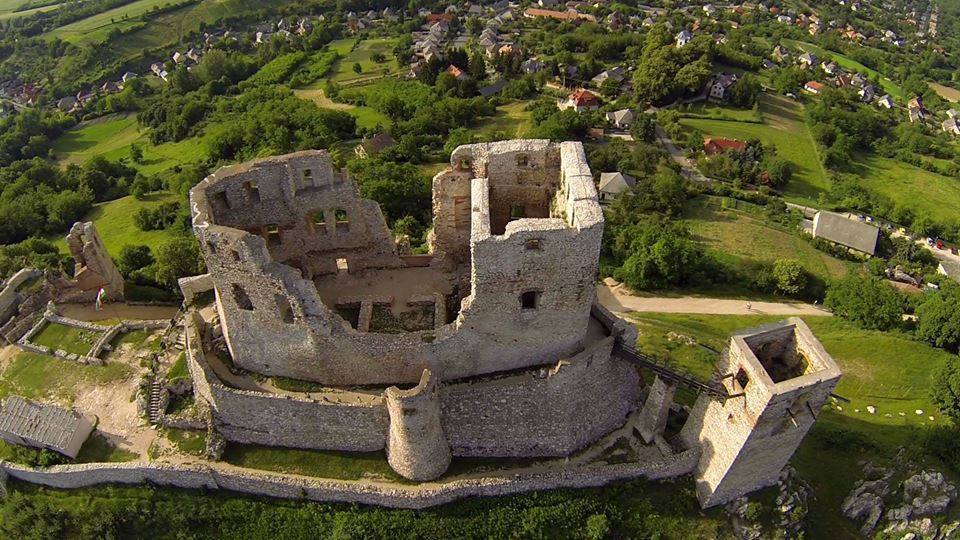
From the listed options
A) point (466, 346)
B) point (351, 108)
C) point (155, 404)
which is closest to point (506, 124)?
point (351, 108)

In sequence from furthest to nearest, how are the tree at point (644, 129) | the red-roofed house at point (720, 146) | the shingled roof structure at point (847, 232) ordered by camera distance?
the tree at point (644, 129)
the red-roofed house at point (720, 146)
the shingled roof structure at point (847, 232)

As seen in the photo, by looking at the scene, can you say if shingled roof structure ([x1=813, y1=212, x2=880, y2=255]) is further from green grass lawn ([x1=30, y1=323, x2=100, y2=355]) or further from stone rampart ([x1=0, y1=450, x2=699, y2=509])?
green grass lawn ([x1=30, y1=323, x2=100, y2=355])

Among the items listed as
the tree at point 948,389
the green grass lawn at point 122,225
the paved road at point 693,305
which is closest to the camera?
the tree at point 948,389

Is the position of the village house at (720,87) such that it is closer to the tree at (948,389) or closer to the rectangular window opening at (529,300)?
the tree at (948,389)

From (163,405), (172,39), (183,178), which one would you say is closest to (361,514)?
(163,405)

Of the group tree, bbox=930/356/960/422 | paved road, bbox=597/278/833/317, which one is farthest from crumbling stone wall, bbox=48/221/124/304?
tree, bbox=930/356/960/422

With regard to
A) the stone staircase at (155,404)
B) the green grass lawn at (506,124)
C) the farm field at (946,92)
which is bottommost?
the farm field at (946,92)

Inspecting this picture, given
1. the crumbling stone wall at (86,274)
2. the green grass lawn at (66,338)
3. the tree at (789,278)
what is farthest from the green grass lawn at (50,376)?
the tree at (789,278)
